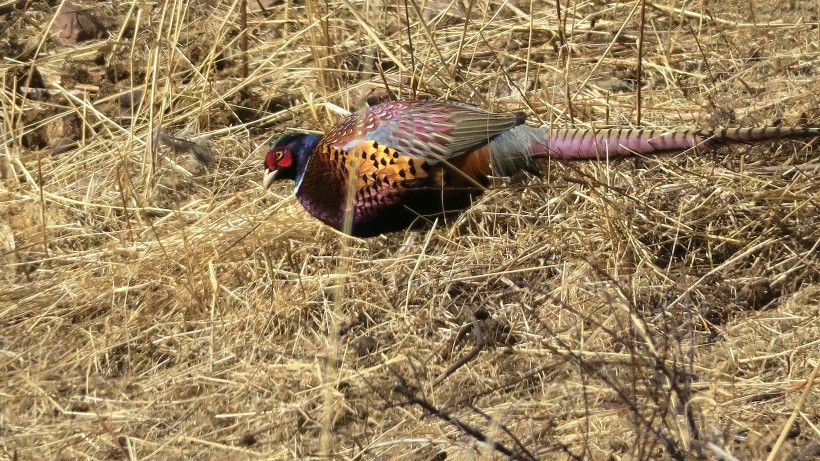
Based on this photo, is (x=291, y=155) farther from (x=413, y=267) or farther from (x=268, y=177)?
(x=413, y=267)

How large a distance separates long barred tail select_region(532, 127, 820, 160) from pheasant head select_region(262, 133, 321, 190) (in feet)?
2.71

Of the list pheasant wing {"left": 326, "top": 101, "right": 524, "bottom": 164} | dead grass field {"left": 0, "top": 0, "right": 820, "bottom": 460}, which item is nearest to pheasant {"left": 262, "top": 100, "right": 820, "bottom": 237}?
pheasant wing {"left": 326, "top": 101, "right": 524, "bottom": 164}

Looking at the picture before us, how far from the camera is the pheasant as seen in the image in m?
3.74

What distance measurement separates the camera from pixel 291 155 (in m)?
3.89

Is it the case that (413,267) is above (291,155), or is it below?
below

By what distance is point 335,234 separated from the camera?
3.92 m

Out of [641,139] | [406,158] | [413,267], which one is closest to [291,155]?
[406,158]

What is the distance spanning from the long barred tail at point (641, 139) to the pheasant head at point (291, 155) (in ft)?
2.71

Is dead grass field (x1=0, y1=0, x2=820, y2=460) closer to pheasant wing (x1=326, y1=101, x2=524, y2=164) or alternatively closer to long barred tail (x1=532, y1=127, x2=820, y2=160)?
long barred tail (x1=532, y1=127, x2=820, y2=160)

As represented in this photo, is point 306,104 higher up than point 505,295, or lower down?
higher up

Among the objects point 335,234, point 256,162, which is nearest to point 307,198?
point 335,234

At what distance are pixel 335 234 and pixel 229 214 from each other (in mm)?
426

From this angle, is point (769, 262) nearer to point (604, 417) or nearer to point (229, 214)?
point (604, 417)

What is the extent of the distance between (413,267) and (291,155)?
624 millimetres
